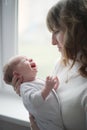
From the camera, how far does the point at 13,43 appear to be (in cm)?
167

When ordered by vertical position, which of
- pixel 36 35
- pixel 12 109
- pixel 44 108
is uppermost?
pixel 36 35

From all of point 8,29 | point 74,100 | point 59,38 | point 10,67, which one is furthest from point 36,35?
Answer: point 74,100

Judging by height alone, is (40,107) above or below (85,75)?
below

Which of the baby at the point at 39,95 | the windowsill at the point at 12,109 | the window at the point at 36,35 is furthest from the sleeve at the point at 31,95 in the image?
the window at the point at 36,35

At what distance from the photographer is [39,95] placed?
41.5 inches

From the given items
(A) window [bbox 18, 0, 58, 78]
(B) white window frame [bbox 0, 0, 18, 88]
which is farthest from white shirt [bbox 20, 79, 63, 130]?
(B) white window frame [bbox 0, 0, 18, 88]

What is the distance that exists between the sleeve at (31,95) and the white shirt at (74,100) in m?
0.09

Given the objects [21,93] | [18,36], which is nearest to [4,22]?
[18,36]

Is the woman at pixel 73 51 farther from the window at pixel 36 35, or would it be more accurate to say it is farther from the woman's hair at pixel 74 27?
the window at pixel 36 35

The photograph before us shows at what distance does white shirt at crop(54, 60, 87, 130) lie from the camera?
96cm

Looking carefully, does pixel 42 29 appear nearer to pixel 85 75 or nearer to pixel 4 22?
pixel 4 22

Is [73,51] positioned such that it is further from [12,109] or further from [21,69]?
[12,109]

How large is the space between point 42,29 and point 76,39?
631 millimetres

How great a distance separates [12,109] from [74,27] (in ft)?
2.54
